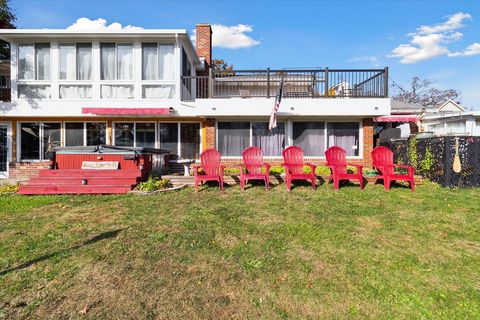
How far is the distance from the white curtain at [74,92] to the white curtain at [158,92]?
2231mm

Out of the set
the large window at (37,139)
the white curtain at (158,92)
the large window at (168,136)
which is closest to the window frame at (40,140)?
the large window at (37,139)

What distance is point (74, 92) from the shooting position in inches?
493

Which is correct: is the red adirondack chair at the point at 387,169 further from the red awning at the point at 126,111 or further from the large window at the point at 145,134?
the large window at the point at 145,134

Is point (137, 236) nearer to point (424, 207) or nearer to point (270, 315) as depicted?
point (270, 315)

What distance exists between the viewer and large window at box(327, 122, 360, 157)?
12648 millimetres

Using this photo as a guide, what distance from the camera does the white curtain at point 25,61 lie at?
12.5 meters

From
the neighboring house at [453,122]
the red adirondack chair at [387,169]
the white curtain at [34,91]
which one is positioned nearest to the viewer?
the red adirondack chair at [387,169]

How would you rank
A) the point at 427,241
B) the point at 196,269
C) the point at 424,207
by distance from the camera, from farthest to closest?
1. the point at 424,207
2. the point at 427,241
3. the point at 196,269

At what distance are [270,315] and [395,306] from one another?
1.30 metres

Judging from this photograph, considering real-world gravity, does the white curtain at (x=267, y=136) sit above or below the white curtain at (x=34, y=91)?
below

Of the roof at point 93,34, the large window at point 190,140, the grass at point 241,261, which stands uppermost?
the roof at point 93,34

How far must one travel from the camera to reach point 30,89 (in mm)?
12500

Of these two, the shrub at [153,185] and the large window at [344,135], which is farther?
the large window at [344,135]

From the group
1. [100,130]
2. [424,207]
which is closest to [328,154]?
[424,207]
